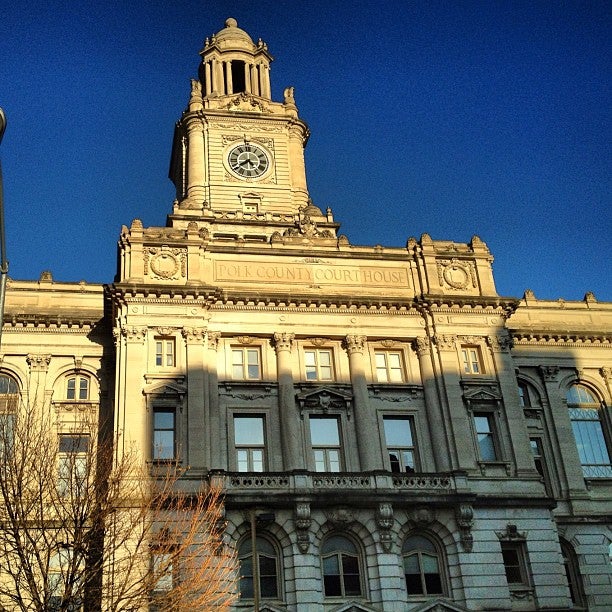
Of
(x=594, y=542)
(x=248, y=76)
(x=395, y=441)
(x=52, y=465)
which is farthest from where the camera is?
(x=248, y=76)

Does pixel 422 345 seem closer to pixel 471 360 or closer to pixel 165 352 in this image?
pixel 471 360

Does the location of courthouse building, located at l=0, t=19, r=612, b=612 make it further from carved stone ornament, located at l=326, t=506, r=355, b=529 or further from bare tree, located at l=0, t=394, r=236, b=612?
bare tree, located at l=0, t=394, r=236, b=612

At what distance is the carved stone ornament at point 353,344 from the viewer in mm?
45094

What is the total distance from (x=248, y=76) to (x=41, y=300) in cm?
3021

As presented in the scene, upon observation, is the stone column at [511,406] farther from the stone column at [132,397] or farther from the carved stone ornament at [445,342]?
the stone column at [132,397]

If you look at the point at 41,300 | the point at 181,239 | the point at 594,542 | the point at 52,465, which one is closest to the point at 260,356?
the point at 181,239

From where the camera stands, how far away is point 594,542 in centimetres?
4709

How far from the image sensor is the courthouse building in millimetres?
39844

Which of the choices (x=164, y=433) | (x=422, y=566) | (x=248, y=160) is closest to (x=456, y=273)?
(x=422, y=566)

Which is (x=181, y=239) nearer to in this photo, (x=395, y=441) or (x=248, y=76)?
(x=395, y=441)

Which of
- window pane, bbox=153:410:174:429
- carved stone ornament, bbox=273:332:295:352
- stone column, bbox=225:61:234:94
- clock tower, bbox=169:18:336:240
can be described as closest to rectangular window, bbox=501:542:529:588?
carved stone ornament, bbox=273:332:295:352

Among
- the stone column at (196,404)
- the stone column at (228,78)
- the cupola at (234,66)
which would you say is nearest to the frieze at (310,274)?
the stone column at (196,404)

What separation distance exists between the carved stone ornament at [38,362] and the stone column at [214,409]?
27.7 feet

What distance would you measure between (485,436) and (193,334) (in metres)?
15.1
